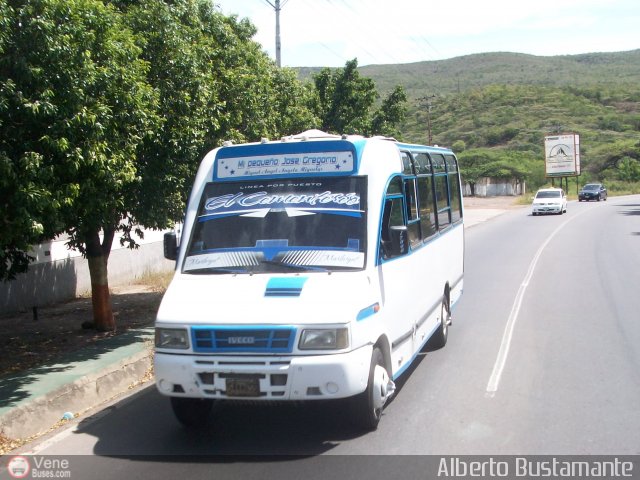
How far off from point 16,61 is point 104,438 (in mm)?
3788

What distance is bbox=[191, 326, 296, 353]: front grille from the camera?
597 cm

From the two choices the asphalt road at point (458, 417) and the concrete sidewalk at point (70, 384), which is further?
the concrete sidewalk at point (70, 384)

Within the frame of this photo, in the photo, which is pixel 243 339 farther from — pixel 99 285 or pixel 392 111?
pixel 392 111

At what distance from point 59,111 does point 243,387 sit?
3683 millimetres

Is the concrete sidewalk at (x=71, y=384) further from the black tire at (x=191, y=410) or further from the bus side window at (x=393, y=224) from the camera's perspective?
the bus side window at (x=393, y=224)

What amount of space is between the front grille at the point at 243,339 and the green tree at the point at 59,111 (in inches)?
89.7

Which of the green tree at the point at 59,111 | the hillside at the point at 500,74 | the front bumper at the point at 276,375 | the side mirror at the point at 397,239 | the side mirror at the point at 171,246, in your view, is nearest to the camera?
the front bumper at the point at 276,375

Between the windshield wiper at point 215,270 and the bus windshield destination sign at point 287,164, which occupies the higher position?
the bus windshield destination sign at point 287,164

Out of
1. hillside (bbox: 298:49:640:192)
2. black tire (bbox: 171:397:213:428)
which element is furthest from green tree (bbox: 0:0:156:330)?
hillside (bbox: 298:49:640:192)

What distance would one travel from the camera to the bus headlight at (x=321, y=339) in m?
5.98

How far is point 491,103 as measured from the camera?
421ft

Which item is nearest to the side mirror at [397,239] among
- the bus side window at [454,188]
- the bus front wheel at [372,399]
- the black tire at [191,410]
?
the bus front wheel at [372,399]

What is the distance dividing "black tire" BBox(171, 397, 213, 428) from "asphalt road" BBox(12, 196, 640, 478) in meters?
0.13

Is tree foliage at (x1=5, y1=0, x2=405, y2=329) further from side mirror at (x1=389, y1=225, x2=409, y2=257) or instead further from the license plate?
side mirror at (x1=389, y1=225, x2=409, y2=257)
